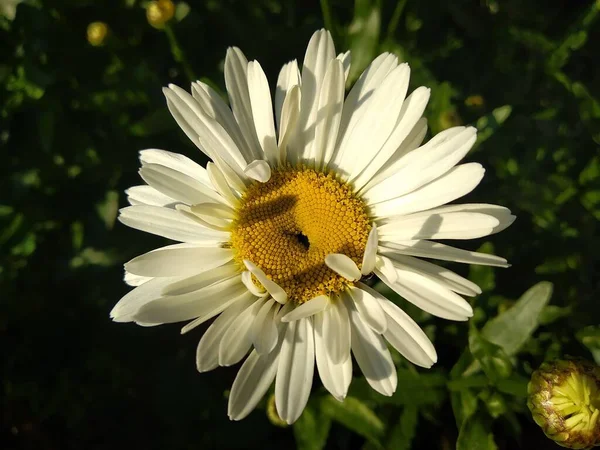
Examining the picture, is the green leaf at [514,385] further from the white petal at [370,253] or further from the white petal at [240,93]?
the white petal at [240,93]

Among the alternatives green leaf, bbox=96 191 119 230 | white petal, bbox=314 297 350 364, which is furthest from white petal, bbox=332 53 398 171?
green leaf, bbox=96 191 119 230

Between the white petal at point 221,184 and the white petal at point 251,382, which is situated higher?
the white petal at point 221,184

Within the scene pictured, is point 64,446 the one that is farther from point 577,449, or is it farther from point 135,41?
point 577,449

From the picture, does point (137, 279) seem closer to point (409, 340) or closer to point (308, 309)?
point (308, 309)

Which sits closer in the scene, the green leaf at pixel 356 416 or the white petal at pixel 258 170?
the white petal at pixel 258 170

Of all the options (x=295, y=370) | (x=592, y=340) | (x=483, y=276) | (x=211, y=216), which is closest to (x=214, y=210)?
(x=211, y=216)

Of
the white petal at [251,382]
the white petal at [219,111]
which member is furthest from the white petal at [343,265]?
the white petal at [219,111]

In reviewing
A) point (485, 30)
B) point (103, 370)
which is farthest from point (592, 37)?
point (103, 370)
